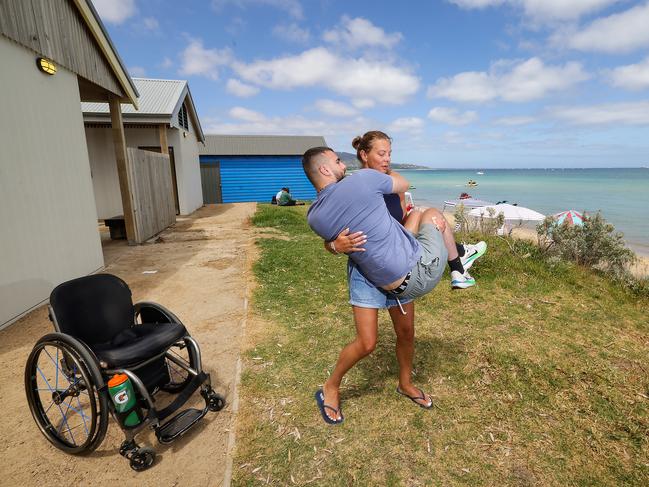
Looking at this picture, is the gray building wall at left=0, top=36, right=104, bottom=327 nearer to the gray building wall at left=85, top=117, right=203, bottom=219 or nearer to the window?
the gray building wall at left=85, top=117, right=203, bottom=219

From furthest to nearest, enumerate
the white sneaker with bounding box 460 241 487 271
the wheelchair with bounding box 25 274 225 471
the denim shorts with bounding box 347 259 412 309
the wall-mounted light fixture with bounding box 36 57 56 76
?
the wall-mounted light fixture with bounding box 36 57 56 76
the white sneaker with bounding box 460 241 487 271
the denim shorts with bounding box 347 259 412 309
the wheelchair with bounding box 25 274 225 471

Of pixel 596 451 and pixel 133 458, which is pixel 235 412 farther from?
pixel 596 451

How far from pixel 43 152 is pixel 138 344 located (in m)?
4.69

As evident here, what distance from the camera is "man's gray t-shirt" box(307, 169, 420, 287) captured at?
2086 millimetres

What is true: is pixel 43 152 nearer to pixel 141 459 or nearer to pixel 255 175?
pixel 141 459

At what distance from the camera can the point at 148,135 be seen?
14.6 m

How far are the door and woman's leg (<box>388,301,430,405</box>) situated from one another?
71.3 feet

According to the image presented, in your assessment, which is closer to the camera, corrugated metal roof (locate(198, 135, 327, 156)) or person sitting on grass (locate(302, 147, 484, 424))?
person sitting on grass (locate(302, 147, 484, 424))

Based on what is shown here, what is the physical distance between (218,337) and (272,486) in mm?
2286

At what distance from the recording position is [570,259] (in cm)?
733

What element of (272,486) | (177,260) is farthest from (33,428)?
(177,260)

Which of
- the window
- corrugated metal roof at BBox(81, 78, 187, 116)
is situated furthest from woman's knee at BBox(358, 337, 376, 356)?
the window

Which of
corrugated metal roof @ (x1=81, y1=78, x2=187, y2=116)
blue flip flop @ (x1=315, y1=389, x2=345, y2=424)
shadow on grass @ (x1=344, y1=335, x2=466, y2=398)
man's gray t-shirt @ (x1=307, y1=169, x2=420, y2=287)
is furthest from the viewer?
corrugated metal roof @ (x1=81, y1=78, x2=187, y2=116)

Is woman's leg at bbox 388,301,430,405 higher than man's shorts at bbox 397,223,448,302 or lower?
lower
